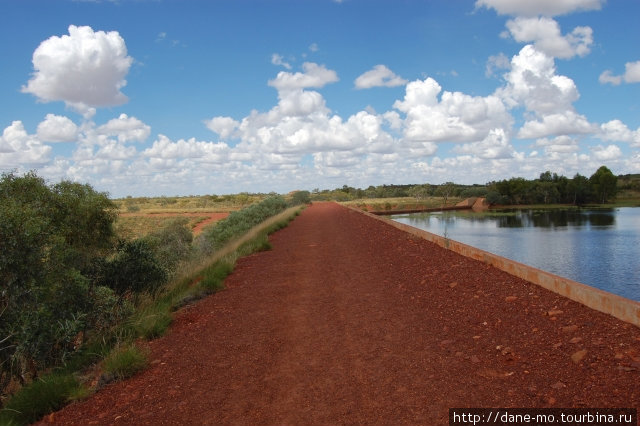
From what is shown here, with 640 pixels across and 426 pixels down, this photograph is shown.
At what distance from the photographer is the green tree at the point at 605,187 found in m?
80.1

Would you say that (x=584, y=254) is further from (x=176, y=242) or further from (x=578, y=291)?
(x=176, y=242)

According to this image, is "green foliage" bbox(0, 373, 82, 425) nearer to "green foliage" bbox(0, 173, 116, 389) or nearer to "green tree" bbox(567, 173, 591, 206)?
"green foliage" bbox(0, 173, 116, 389)

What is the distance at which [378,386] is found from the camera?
4.30 meters

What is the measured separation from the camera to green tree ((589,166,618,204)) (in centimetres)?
8006

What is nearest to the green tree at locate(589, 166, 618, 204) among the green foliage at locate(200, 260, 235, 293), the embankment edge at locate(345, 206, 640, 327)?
the embankment edge at locate(345, 206, 640, 327)

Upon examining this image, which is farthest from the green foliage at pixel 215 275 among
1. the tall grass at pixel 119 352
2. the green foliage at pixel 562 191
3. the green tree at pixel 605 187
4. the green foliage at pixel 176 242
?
the green tree at pixel 605 187

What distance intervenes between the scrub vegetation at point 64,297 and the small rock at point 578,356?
448 centimetres

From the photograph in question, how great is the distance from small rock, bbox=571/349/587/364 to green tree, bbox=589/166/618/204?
88.7 metres

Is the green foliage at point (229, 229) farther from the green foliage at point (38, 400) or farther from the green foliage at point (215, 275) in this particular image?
the green foliage at point (38, 400)

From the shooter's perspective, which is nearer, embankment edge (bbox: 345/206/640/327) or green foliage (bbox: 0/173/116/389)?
embankment edge (bbox: 345/206/640/327)

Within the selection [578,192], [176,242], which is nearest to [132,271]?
[176,242]

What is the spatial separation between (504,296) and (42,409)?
5942mm

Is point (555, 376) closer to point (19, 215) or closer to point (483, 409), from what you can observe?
point (483, 409)

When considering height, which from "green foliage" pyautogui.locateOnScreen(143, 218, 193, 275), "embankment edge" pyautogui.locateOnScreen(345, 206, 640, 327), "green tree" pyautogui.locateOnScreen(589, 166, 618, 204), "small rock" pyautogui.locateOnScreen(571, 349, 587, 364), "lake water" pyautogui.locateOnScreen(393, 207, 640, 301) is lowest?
"lake water" pyautogui.locateOnScreen(393, 207, 640, 301)
